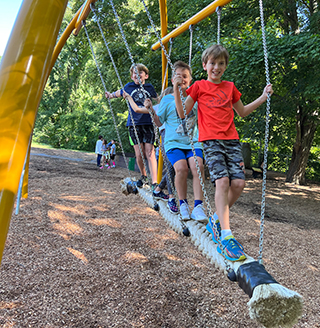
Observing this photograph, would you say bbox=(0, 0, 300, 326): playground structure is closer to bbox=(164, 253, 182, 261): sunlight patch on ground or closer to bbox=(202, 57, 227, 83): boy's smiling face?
bbox=(202, 57, 227, 83): boy's smiling face

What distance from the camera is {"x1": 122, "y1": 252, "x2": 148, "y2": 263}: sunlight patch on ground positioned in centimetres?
327

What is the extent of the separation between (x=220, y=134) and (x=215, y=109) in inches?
7.7

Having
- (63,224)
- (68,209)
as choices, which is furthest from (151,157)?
(68,209)

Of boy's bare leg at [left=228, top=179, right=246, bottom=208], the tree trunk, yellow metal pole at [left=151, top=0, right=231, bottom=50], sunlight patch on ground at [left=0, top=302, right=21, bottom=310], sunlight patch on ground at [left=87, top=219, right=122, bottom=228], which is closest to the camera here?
boy's bare leg at [left=228, top=179, right=246, bottom=208]

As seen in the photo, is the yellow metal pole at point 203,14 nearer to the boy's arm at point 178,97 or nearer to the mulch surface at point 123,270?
the boy's arm at point 178,97

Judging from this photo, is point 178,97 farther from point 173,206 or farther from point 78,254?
point 78,254

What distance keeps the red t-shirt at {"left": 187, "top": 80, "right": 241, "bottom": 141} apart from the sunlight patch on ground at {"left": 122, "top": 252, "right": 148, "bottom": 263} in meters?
1.81

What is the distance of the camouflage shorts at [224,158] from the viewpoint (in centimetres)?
198

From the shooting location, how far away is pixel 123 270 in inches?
119

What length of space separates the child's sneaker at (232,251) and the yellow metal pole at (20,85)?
122 cm

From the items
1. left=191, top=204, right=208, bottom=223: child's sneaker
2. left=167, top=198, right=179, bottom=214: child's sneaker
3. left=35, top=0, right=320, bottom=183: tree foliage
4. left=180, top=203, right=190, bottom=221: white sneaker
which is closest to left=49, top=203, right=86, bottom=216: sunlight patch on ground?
left=167, top=198, right=179, bottom=214: child's sneaker

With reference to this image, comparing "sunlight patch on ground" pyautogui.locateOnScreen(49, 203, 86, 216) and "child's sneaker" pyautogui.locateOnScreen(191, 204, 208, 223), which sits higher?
"child's sneaker" pyautogui.locateOnScreen(191, 204, 208, 223)

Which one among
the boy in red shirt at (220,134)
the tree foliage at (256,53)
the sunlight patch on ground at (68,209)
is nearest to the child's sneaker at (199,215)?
the boy in red shirt at (220,134)

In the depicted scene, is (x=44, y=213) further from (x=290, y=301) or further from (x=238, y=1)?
(x=238, y=1)
